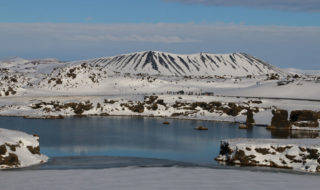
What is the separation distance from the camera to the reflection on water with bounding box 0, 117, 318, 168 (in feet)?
164

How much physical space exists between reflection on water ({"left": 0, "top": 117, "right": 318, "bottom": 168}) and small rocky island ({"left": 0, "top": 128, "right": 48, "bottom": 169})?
4.13 meters

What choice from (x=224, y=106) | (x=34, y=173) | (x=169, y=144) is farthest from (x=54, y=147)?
(x=224, y=106)

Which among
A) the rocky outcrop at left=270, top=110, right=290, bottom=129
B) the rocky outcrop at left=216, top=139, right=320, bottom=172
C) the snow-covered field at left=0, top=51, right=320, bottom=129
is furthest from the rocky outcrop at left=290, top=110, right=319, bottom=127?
the rocky outcrop at left=216, top=139, right=320, bottom=172

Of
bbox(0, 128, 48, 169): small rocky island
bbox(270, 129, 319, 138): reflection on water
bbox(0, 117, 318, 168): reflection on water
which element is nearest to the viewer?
bbox(0, 128, 48, 169): small rocky island

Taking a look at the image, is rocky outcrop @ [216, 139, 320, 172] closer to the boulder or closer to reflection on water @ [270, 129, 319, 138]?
reflection on water @ [270, 129, 319, 138]

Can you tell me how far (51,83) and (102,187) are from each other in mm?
108293

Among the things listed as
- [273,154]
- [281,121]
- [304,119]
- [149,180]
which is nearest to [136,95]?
[281,121]

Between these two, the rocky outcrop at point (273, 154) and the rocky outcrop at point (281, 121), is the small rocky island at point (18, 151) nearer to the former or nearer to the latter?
the rocky outcrop at point (273, 154)

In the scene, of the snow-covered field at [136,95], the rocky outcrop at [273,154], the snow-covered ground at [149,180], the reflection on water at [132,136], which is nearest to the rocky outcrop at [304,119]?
the snow-covered field at [136,95]

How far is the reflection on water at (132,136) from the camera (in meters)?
49.9

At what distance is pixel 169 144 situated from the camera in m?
57.7

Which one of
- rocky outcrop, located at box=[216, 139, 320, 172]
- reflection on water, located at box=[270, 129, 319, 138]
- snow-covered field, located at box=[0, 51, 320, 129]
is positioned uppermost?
snow-covered field, located at box=[0, 51, 320, 129]

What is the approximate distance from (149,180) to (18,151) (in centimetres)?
1767

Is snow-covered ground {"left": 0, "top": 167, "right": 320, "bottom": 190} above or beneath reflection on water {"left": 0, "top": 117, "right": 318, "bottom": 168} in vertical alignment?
above
